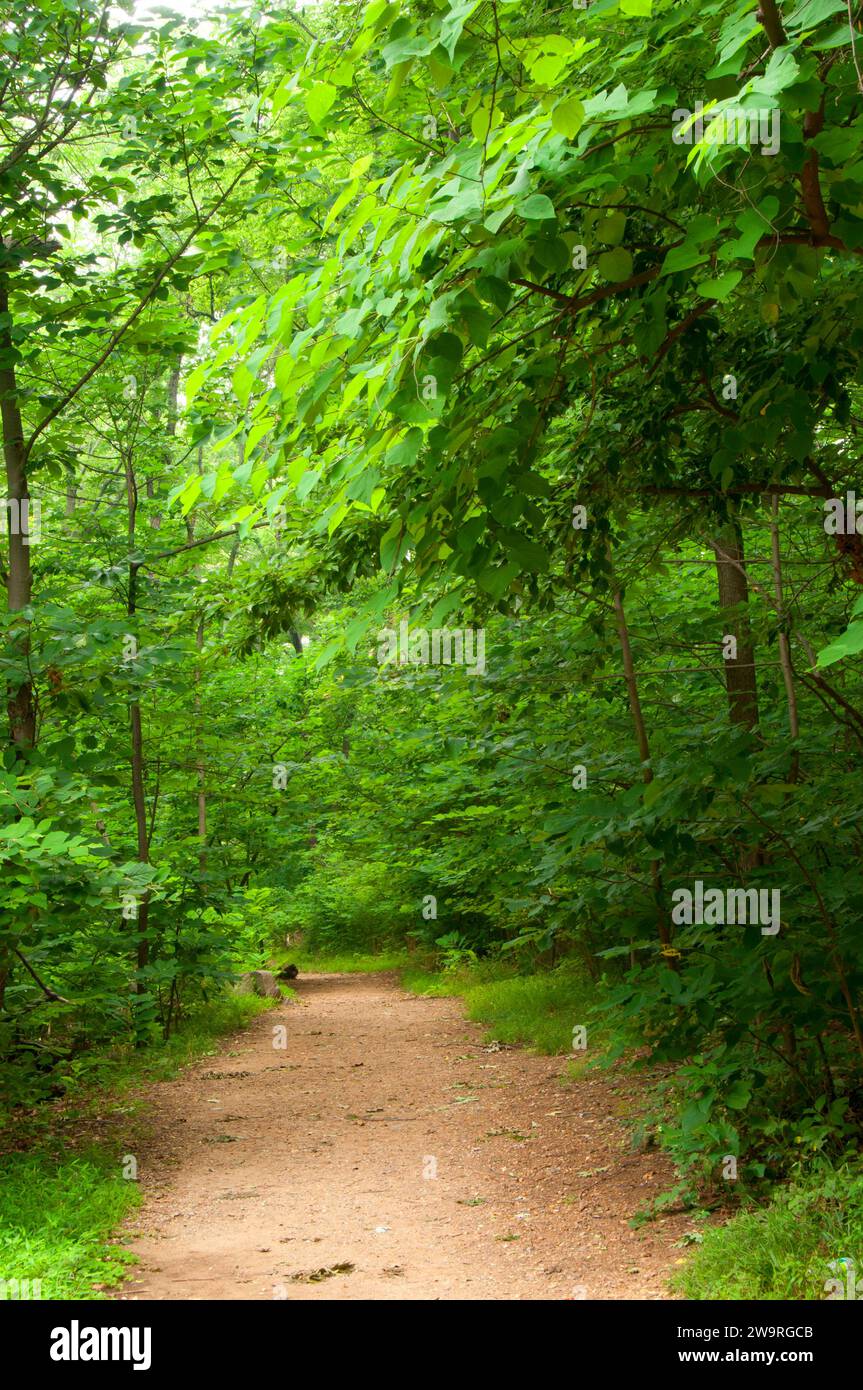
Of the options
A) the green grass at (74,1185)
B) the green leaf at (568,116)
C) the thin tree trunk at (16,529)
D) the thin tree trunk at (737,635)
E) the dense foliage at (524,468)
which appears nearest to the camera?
the green leaf at (568,116)

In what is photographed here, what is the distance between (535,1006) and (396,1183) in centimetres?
537

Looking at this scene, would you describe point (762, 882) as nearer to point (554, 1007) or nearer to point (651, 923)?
point (651, 923)

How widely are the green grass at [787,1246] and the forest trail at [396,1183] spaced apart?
0.84ft

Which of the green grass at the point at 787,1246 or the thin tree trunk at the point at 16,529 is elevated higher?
the thin tree trunk at the point at 16,529

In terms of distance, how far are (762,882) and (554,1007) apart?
6769 millimetres

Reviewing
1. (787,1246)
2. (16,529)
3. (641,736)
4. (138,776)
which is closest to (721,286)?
(787,1246)

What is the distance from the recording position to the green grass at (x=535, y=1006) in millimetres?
10180

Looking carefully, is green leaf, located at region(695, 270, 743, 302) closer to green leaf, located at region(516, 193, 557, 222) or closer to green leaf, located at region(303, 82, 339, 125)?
green leaf, located at region(516, 193, 557, 222)

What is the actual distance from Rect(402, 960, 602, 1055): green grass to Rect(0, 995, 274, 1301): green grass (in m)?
3.39

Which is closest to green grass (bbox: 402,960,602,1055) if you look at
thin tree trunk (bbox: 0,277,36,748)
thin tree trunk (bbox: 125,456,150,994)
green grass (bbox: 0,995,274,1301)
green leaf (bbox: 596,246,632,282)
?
green grass (bbox: 0,995,274,1301)

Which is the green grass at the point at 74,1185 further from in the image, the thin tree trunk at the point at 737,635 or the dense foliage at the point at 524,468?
the thin tree trunk at the point at 737,635

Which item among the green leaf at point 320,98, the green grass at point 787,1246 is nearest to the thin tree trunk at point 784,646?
the green grass at point 787,1246

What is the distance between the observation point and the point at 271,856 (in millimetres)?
17125
